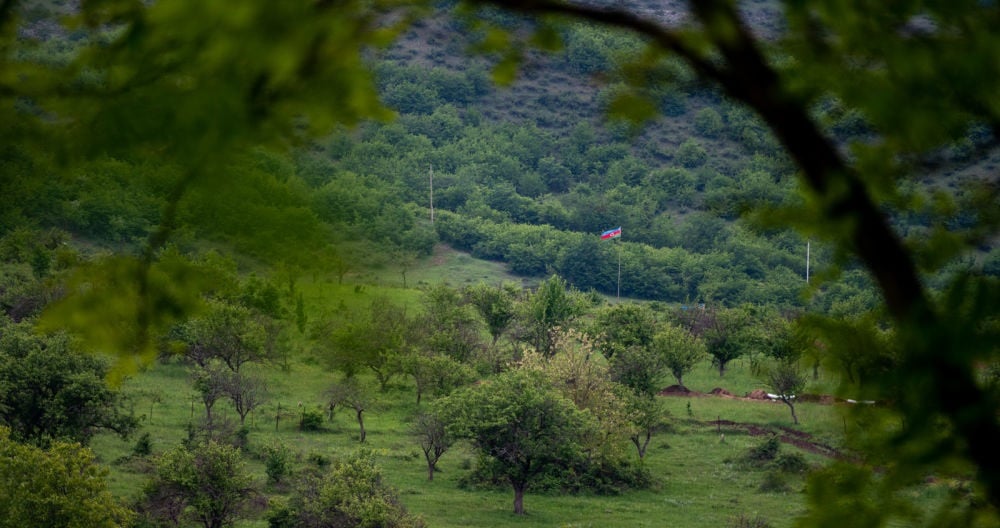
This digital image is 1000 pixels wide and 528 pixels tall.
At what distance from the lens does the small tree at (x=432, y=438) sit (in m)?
34.8

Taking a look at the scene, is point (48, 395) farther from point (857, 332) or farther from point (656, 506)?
point (857, 332)

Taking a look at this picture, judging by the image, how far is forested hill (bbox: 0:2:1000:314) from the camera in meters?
2.32

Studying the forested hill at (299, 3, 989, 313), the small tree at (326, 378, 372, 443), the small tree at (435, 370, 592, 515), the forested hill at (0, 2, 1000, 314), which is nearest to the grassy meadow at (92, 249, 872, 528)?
the small tree at (326, 378, 372, 443)

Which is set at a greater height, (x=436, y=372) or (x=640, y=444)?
(x=640, y=444)

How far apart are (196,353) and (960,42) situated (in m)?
44.1

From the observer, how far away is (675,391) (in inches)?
2005

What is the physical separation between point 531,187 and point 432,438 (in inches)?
3368

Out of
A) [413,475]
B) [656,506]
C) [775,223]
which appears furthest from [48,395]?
[775,223]

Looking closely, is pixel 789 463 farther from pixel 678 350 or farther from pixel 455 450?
pixel 678 350

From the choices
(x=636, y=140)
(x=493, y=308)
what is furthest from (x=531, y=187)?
(x=636, y=140)

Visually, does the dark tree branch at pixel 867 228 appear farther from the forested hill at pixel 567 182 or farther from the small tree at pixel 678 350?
the forested hill at pixel 567 182

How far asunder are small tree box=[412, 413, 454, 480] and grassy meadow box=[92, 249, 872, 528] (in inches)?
22.9

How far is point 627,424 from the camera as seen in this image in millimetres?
37688

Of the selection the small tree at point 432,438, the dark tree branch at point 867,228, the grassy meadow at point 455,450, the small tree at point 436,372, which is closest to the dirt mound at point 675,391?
the grassy meadow at point 455,450
